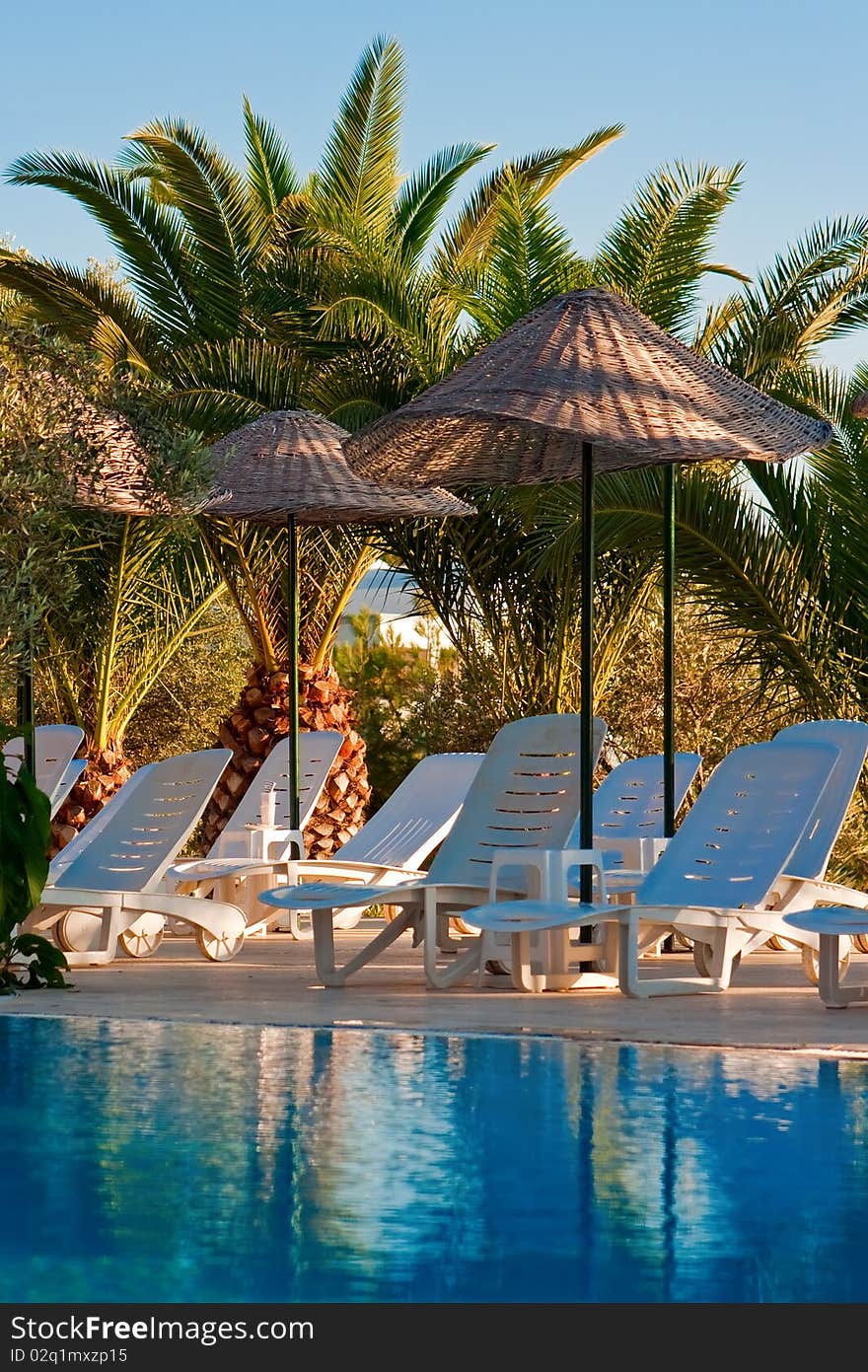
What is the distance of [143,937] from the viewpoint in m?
12.0

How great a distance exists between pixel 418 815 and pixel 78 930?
8.75 feet

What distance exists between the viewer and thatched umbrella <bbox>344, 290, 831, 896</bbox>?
9484 millimetres

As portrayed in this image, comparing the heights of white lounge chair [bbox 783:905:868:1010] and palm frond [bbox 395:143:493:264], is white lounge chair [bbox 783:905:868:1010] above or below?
below

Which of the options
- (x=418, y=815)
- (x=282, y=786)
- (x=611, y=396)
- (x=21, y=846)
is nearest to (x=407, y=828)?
(x=418, y=815)

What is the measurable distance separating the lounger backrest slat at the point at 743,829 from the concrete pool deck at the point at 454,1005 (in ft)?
1.76

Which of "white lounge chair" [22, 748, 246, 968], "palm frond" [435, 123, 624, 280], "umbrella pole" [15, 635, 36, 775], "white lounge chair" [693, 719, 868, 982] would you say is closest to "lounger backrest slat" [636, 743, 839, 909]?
"white lounge chair" [693, 719, 868, 982]

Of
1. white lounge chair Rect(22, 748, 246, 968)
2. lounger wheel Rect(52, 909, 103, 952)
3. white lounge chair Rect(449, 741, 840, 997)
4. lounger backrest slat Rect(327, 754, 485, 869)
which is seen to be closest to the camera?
white lounge chair Rect(449, 741, 840, 997)

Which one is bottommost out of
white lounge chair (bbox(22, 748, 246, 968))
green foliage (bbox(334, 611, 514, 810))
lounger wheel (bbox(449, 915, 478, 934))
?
lounger wheel (bbox(449, 915, 478, 934))

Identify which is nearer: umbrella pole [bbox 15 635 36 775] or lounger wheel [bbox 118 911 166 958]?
umbrella pole [bbox 15 635 36 775]

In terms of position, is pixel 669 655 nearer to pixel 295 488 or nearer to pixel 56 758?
pixel 295 488

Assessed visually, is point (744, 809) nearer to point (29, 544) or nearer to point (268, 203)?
point (29, 544)

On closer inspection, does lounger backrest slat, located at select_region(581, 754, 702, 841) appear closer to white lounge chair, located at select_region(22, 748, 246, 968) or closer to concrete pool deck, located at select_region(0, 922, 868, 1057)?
concrete pool deck, located at select_region(0, 922, 868, 1057)

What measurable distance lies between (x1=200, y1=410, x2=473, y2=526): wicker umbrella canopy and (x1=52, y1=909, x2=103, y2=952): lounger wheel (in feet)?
9.03

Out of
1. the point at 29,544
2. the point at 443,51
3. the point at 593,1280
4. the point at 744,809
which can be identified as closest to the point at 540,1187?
the point at 593,1280
